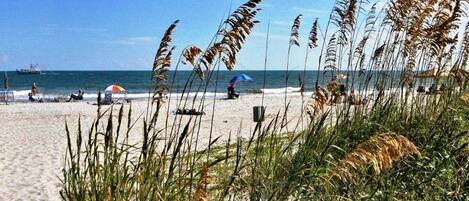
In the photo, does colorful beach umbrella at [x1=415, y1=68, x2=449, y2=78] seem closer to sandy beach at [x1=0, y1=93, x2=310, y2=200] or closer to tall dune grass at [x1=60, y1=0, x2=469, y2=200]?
tall dune grass at [x1=60, y1=0, x2=469, y2=200]

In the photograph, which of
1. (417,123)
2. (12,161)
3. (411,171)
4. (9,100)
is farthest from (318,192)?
(9,100)

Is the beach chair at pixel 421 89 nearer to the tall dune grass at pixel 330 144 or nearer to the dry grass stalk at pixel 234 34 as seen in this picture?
the tall dune grass at pixel 330 144

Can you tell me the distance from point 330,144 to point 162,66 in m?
1.34

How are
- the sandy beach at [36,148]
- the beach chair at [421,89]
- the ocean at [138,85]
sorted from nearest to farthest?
the beach chair at [421,89]
the sandy beach at [36,148]
the ocean at [138,85]

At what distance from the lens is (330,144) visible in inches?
152

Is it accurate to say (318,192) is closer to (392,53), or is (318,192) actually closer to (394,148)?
(394,148)

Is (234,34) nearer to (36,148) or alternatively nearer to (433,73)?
(433,73)

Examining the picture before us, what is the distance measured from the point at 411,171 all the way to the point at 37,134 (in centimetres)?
1466

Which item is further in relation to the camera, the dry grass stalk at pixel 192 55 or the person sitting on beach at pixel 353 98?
the person sitting on beach at pixel 353 98

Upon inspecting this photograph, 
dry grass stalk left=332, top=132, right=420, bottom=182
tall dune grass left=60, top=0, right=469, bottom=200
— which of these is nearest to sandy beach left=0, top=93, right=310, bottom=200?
tall dune grass left=60, top=0, right=469, bottom=200

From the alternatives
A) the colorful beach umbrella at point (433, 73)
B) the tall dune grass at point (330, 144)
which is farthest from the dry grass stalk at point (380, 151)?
the colorful beach umbrella at point (433, 73)

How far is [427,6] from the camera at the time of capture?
523 centimetres

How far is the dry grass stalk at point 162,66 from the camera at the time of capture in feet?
10.3

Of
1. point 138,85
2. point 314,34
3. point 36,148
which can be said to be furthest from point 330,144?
point 138,85
